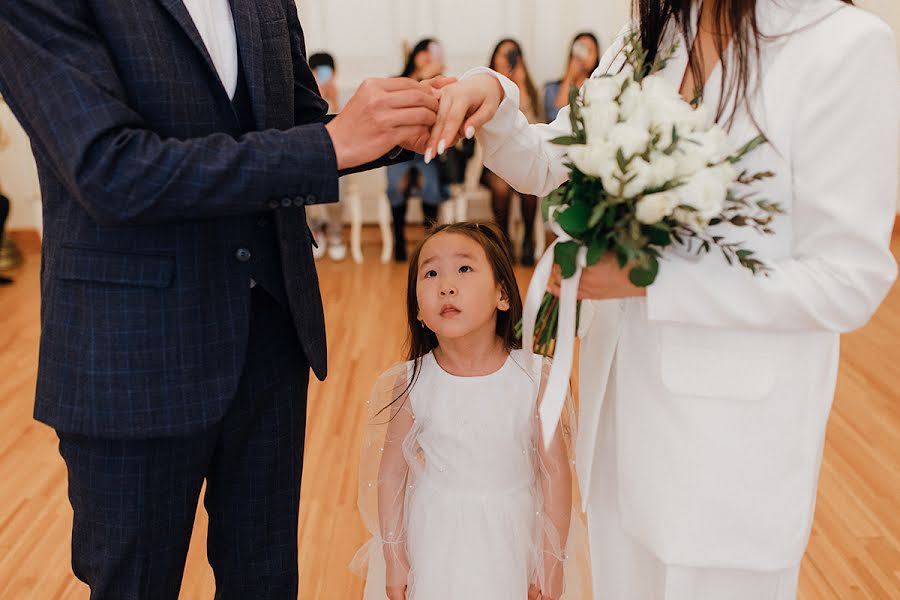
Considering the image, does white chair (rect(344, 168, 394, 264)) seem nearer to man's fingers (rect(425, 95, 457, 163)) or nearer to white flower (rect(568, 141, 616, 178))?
man's fingers (rect(425, 95, 457, 163))

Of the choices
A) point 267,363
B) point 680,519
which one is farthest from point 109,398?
point 680,519

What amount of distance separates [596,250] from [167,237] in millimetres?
695

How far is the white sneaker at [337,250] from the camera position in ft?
18.9

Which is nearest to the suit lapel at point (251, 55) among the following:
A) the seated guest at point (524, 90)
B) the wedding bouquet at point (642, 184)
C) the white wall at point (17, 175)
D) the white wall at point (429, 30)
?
the wedding bouquet at point (642, 184)

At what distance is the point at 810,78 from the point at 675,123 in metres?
0.23

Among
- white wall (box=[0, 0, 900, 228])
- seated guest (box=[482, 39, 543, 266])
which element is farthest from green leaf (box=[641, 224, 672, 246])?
white wall (box=[0, 0, 900, 228])

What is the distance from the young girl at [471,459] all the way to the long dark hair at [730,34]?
64cm

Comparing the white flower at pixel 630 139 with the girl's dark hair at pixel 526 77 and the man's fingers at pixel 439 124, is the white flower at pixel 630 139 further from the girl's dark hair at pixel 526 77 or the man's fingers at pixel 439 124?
the girl's dark hair at pixel 526 77

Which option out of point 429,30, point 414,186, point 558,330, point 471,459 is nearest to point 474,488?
point 471,459

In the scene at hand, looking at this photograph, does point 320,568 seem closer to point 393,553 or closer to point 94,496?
point 393,553

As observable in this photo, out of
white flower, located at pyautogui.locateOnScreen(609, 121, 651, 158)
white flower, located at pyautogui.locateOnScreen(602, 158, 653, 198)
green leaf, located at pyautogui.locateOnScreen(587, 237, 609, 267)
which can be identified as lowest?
Answer: green leaf, located at pyautogui.locateOnScreen(587, 237, 609, 267)

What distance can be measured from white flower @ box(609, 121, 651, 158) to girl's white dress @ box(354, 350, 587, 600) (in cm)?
80

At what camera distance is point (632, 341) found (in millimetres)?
1438

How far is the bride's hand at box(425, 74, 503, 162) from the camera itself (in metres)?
1.49
